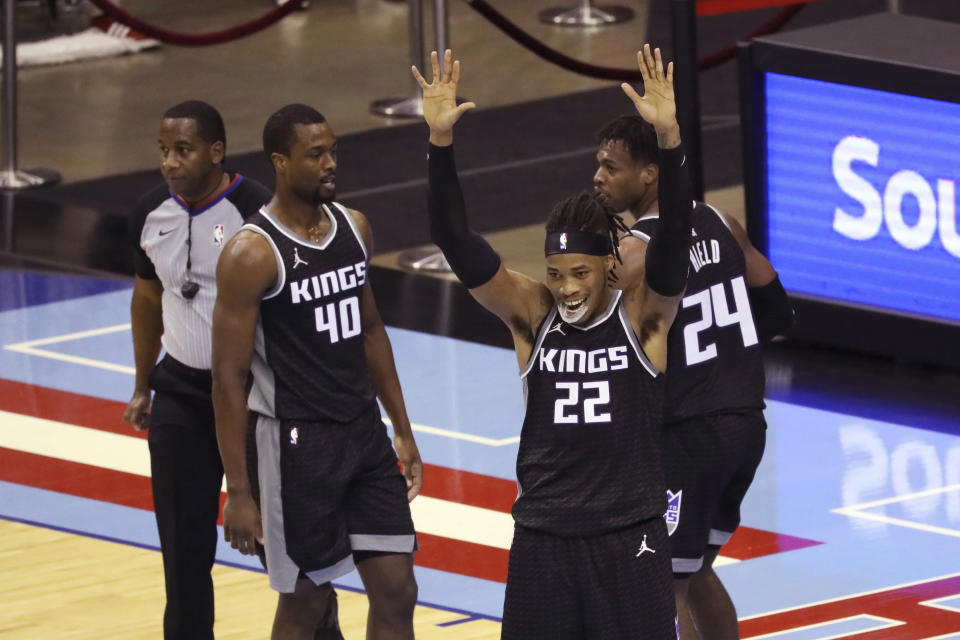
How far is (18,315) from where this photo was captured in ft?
36.7

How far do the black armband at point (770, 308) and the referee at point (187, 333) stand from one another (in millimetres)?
1474

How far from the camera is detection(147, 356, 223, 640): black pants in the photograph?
627cm

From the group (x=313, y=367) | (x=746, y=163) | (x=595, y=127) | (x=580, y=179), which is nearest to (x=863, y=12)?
(x=595, y=127)

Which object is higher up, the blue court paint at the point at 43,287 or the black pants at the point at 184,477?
the black pants at the point at 184,477

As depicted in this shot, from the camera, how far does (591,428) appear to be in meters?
5.12

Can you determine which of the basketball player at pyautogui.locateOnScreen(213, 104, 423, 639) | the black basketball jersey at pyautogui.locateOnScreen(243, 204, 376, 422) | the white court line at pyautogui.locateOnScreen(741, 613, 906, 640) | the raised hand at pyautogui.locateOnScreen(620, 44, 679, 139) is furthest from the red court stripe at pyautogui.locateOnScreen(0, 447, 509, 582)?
the raised hand at pyautogui.locateOnScreen(620, 44, 679, 139)

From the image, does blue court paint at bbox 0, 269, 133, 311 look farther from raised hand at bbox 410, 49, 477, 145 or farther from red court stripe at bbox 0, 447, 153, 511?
raised hand at bbox 410, 49, 477, 145

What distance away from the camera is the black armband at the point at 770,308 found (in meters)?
6.27

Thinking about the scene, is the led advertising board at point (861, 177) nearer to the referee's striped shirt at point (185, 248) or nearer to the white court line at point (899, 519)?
the white court line at point (899, 519)

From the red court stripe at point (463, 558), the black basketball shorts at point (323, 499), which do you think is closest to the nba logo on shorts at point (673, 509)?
the black basketball shorts at point (323, 499)

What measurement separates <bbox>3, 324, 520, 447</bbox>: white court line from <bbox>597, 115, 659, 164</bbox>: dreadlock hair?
349 cm

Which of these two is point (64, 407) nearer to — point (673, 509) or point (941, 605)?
point (941, 605)

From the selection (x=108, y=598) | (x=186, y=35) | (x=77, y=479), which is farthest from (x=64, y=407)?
(x=186, y=35)

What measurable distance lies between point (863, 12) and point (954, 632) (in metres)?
11.7
